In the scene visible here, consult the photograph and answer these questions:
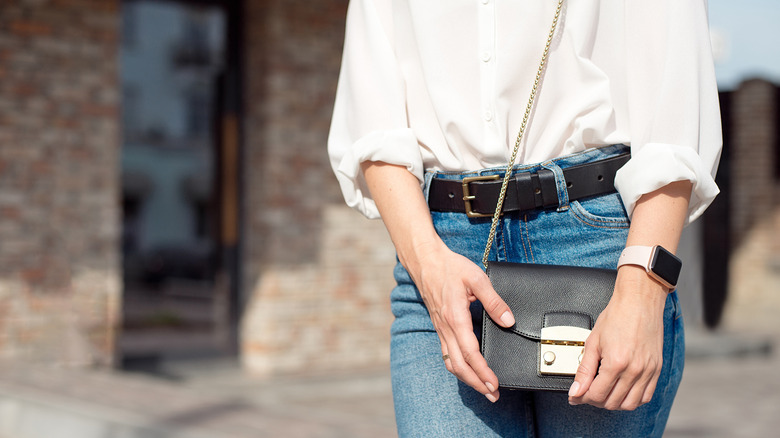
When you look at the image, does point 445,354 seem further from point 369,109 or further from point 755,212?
point 755,212

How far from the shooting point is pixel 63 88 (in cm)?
595

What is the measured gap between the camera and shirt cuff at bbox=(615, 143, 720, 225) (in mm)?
1130

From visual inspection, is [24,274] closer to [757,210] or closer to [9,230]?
[9,230]

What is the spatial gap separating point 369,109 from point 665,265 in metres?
0.51

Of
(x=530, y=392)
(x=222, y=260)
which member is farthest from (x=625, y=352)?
(x=222, y=260)

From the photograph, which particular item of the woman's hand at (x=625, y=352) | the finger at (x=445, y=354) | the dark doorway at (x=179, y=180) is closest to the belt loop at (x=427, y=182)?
the finger at (x=445, y=354)

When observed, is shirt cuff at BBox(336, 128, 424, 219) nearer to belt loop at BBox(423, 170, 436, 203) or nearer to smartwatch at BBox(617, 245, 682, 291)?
belt loop at BBox(423, 170, 436, 203)

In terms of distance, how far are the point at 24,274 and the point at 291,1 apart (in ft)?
9.51

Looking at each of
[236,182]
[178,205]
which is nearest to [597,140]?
[236,182]

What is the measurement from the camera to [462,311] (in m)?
1.11

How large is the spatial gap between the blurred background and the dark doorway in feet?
0.14

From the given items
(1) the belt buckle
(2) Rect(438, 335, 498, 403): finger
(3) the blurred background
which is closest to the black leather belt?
(1) the belt buckle

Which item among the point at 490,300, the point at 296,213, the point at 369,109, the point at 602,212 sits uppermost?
the point at 369,109

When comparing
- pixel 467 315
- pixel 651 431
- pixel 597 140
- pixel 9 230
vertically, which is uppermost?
pixel 597 140
